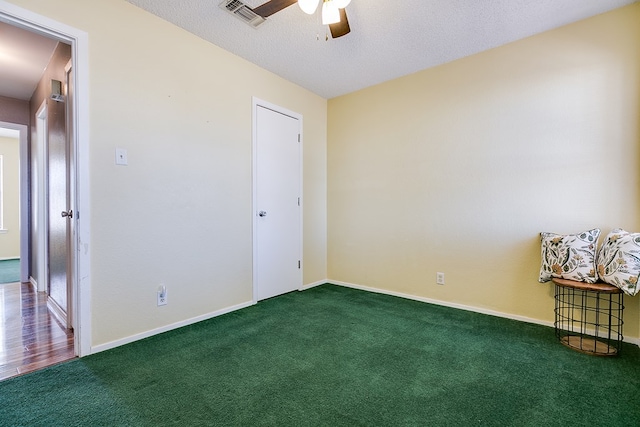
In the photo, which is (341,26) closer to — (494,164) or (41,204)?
(494,164)

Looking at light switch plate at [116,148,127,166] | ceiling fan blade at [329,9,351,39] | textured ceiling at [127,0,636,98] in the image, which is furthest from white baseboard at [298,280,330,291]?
ceiling fan blade at [329,9,351,39]

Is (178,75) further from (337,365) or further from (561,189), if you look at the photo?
(561,189)

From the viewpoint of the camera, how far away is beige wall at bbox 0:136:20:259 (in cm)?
586

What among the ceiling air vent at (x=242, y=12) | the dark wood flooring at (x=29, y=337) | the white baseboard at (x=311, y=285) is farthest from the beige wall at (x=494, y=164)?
the dark wood flooring at (x=29, y=337)

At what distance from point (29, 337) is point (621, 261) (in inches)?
174

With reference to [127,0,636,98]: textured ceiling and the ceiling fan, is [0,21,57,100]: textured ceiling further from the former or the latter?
the ceiling fan

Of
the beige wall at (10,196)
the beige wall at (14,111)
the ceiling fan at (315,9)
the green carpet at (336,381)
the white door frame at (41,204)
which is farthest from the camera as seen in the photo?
the beige wall at (10,196)

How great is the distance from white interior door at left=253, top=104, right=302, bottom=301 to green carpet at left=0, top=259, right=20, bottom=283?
3.89 metres

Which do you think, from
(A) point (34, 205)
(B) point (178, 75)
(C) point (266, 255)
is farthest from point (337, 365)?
(A) point (34, 205)

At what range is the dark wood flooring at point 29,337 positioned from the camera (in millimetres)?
1895

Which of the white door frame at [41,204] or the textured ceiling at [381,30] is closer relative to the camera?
the textured ceiling at [381,30]

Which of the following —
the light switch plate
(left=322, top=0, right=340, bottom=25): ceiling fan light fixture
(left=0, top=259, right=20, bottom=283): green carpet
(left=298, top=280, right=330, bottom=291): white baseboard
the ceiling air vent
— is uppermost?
the ceiling air vent

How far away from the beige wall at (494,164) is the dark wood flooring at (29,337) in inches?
115

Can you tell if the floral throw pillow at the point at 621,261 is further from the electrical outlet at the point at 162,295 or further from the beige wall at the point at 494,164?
the electrical outlet at the point at 162,295
